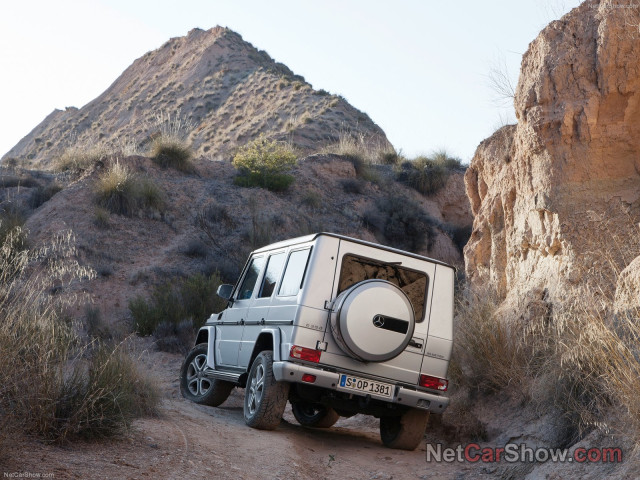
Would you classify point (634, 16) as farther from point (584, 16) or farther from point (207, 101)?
point (207, 101)

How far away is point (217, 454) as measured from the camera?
20.0 feet

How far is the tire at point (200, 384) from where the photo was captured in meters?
9.70

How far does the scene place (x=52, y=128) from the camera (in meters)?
56.3

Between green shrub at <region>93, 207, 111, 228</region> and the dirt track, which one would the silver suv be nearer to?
the dirt track

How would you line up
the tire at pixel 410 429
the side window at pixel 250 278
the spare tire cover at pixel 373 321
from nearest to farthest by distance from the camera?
the spare tire cover at pixel 373 321
the tire at pixel 410 429
the side window at pixel 250 278

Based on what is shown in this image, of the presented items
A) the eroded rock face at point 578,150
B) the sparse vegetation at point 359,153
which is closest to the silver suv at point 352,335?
the eroded rock face at point 578,150

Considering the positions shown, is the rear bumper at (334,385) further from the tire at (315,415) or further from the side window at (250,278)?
the tire at (315,415)

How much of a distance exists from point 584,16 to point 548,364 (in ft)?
15.9

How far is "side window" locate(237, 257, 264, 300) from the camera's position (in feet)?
29.5

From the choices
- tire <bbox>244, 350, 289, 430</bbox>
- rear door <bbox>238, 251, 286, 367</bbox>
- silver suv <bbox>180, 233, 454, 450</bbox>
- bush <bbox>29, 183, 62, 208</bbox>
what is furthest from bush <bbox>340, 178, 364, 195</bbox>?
tire <bbox>244, 350, 289, 430</bbox>

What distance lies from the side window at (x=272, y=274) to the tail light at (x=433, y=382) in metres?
2.03

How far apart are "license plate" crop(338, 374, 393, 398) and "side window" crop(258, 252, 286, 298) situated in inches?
62.6

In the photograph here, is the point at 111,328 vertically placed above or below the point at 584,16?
below

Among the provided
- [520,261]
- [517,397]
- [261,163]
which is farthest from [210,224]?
[517,397]
